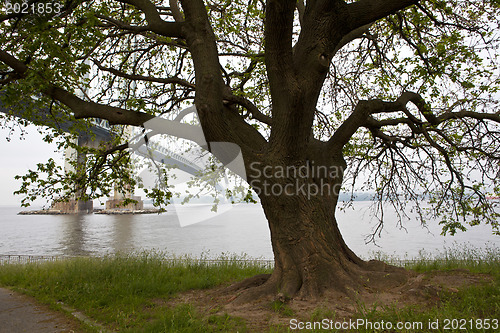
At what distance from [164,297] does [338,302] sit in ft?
8.81

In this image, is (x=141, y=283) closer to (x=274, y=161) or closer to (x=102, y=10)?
(x=274, y=161)

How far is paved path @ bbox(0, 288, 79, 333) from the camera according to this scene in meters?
4.17

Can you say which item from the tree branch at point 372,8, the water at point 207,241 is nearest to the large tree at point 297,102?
the tree branch at point 372,8

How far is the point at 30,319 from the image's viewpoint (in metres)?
4.56

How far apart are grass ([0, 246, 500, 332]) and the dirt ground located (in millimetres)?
74

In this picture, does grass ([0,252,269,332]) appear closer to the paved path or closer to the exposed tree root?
the paved path

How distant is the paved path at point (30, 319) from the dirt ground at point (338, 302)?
1362mm

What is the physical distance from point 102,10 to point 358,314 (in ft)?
19.8

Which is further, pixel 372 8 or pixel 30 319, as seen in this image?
pixel 30 319

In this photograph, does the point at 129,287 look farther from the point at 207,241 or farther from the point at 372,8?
the point at 207,241

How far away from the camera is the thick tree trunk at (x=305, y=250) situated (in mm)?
4562

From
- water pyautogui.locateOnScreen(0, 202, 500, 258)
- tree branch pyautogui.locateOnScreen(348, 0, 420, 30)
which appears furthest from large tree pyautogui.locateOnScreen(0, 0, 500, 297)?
water pyautogui.locateOnScreen(0, 202, 500, 258)

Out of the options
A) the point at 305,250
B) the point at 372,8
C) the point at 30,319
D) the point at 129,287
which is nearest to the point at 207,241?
the point at 129,287

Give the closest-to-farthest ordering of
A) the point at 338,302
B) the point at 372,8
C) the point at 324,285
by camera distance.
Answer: the point at 338,302, the point at 372,8, the point at 324,285
